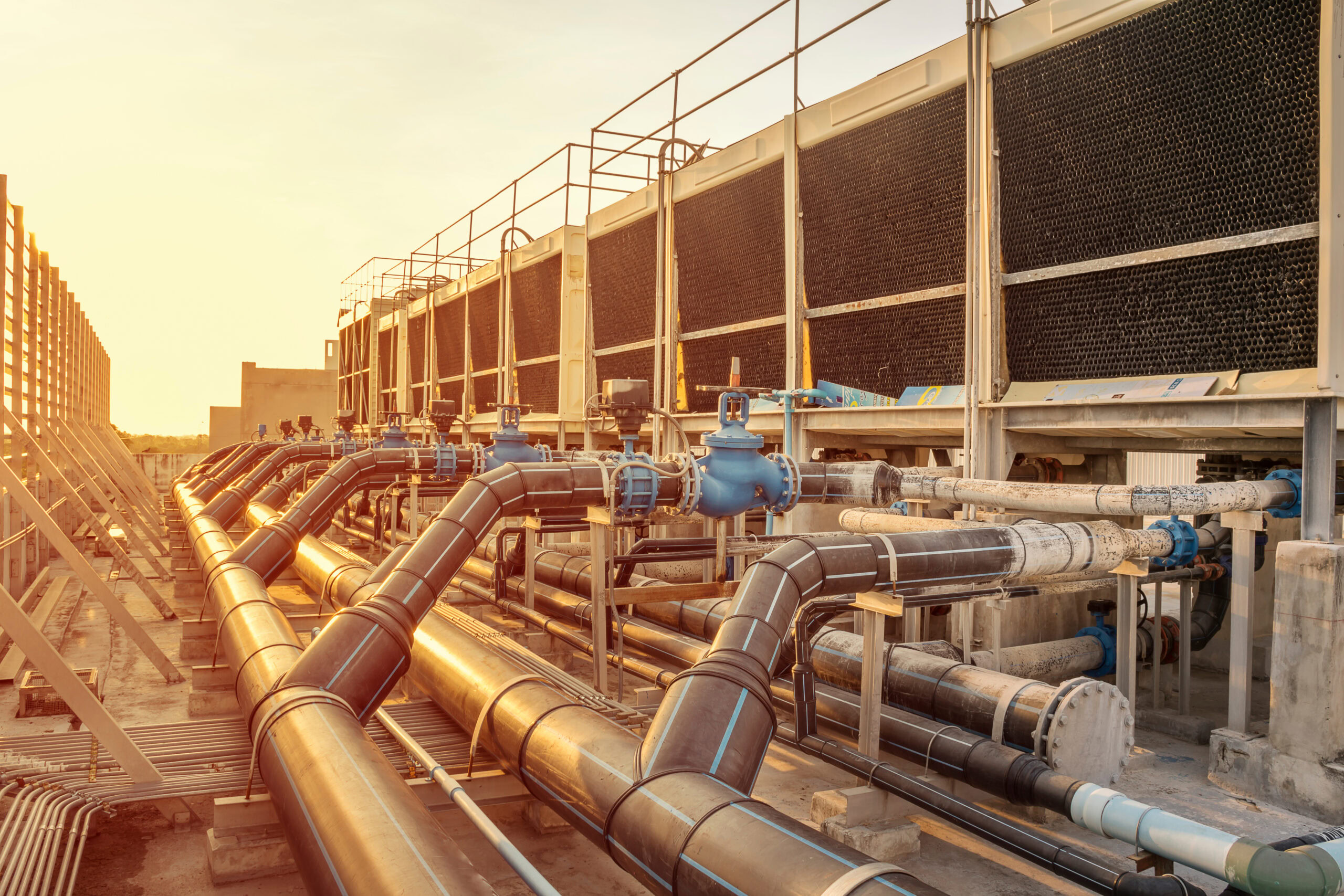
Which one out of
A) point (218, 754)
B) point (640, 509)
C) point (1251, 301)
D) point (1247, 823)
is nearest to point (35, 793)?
point (218, 754)

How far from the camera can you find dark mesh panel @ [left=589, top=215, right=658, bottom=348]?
1522 centimetres

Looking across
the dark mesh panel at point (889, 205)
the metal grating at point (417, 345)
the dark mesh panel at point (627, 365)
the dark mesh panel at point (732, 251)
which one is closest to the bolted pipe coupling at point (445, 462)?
the dark mesh panel at point (627, 365)

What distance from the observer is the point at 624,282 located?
1603 centimetres

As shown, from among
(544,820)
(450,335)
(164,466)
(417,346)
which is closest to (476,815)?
(544,820)

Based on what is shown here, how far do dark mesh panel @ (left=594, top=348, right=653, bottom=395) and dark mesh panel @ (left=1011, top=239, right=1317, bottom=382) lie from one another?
276 inches

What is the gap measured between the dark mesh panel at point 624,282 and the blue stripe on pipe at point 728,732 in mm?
11396

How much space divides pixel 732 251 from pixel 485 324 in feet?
37.5

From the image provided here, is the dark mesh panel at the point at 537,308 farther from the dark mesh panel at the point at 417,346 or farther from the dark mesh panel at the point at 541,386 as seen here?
the dark mesh panel at the point at 417,346

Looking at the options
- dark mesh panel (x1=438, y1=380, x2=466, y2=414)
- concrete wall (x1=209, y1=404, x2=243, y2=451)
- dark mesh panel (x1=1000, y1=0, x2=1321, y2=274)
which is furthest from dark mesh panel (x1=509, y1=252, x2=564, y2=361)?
concrete wall (x1=209, y1=404, x2=243, y2=451)

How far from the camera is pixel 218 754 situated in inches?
229

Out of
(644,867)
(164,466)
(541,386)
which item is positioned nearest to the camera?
(644,867)

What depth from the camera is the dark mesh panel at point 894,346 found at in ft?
31.7

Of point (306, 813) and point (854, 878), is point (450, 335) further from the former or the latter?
point (854, 878)

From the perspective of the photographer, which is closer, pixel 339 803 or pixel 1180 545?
pixel 339 803
